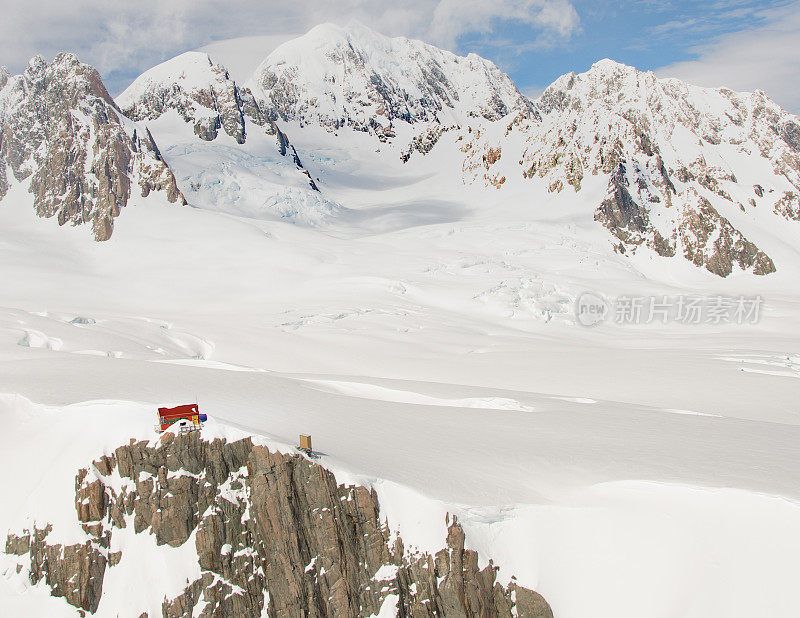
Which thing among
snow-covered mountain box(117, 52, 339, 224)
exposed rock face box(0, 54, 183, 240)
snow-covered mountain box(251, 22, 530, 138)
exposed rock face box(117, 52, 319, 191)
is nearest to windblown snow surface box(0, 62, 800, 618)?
exposed rock face box(0, 54, 183, 240)

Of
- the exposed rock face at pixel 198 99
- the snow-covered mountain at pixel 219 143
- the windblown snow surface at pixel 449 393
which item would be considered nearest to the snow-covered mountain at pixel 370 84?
the snow-covered mountain at pixel 219 143

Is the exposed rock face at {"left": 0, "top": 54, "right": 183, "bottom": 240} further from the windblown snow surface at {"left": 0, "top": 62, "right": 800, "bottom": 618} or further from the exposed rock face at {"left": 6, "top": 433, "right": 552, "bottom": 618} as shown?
the exposed rock face at {"left": 6, "top": 433, "right": 552, "bottom": 618}

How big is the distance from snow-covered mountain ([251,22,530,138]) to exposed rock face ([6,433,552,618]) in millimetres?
150612

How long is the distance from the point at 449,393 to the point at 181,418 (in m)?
13.2

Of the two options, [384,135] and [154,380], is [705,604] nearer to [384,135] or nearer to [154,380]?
[154,380]

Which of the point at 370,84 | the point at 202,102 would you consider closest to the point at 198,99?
the point at 202,102

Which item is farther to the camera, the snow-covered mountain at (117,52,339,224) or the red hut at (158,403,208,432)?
the snow-covered mountain at (117,52,339,224)

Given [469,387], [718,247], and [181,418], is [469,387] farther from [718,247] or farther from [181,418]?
[718,247]

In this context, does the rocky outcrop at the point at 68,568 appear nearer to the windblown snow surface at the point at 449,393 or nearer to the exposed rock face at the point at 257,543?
the exposed rock face at the point at 257,543

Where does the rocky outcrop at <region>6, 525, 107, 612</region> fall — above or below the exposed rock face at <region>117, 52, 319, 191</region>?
below

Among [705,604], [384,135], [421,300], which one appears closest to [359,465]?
[705,604]

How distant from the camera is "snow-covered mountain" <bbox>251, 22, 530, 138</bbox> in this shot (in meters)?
161

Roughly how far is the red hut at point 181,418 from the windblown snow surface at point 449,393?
39 cm
